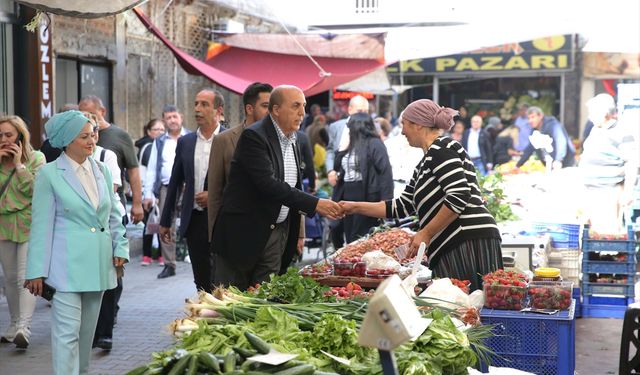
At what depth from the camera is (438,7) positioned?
1927 centimetres

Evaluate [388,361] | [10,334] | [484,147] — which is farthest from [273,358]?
[484,147]

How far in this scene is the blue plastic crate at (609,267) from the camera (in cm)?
1005

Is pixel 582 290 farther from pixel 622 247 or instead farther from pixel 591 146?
pixel 591 146

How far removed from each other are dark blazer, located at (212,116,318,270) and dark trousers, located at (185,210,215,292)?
1185 mm

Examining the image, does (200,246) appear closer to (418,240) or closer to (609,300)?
(418,240)

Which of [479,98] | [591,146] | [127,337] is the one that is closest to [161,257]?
[127,337]

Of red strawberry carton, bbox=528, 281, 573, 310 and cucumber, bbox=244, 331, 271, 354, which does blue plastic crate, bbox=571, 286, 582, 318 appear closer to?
red strawberry carton, bbox=528, 281, 573, 310

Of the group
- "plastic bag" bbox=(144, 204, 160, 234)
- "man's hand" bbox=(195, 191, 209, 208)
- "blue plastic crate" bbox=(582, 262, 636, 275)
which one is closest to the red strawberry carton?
"man's hand" bbox=(195, 191, 209, 208)

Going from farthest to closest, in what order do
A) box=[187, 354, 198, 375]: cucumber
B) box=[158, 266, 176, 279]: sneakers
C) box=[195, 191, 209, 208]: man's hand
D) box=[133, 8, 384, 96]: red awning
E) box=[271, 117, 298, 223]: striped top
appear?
box=[133, 8, 384, 96]: red awning
box=[158, 266, 176, 279]: sneakers
box=[195, 191, 209, 208]: man's hand
box=[271, 117, 298, 223]: striped top
box=[187, 354, 198, 375]: cucumber

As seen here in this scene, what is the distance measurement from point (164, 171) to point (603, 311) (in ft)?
18.3

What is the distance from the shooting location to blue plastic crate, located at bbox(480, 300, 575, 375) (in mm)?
5320

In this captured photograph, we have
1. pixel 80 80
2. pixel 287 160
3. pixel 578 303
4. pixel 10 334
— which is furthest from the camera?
pixel 80 80

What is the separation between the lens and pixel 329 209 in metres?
6.71

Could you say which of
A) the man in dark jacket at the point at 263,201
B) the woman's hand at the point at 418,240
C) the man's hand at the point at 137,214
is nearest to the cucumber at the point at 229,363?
the woman's hand at the point at 418,240
